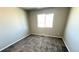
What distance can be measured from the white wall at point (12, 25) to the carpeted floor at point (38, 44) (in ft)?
0.93

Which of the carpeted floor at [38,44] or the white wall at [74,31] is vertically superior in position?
the white wall at [74,31]

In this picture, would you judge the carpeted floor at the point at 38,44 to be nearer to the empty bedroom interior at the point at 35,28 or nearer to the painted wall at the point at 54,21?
the empty bedroom interior at the point at 35,28

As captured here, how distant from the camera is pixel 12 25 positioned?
2898 millimetres

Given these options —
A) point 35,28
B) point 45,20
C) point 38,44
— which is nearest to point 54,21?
point 45,20

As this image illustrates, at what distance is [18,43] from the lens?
283 centimetres

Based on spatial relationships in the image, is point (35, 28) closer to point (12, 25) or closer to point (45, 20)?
point (45, 20)

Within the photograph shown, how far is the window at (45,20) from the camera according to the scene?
254 cm

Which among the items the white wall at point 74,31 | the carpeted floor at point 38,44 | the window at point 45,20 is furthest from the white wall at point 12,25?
the white wall at point 74,31

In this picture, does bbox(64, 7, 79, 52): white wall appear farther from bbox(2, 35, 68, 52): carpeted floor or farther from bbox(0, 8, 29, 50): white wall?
bbox(0, 8, 29, 50): white wall

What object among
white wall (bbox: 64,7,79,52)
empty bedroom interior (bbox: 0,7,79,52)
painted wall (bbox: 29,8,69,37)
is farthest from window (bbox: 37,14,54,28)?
white wall (bbox: 64,7,79,52)

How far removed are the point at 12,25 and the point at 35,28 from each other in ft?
3.43

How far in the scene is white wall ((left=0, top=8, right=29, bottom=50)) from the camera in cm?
257

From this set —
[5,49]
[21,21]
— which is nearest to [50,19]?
[21,21]
